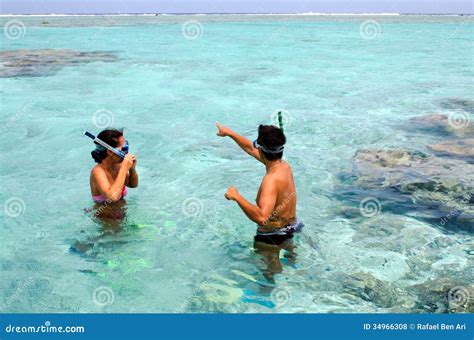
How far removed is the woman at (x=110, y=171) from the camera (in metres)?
4.82

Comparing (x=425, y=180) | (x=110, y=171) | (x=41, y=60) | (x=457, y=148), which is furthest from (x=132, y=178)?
(x=41, y=60)

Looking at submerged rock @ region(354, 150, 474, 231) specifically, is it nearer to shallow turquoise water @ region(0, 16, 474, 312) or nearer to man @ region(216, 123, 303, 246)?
shallow turquoise water @ region(0, 16, 474, 312)

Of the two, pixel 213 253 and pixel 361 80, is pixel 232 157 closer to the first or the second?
pixel 213 253

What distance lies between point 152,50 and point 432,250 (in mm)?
24597

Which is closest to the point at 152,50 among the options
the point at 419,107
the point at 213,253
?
the point at 419,107

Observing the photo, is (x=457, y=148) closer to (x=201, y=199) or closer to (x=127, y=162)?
(x=201, y=199)

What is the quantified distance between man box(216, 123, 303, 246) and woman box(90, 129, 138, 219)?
1.41 metres

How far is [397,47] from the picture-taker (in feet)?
96.4

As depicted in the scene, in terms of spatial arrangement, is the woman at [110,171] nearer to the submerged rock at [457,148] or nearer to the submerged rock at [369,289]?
the submerged rock at [369,289]

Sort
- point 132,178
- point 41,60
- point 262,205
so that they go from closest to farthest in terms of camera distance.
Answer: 1. point 262,205
2. point 132,178
3. point 41,60

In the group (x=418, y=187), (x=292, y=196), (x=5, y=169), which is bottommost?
(x=5, y=169)

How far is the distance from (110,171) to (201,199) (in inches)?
87.6

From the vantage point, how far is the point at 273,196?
4.38 meters

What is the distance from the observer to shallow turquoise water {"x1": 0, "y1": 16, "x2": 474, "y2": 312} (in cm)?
475
